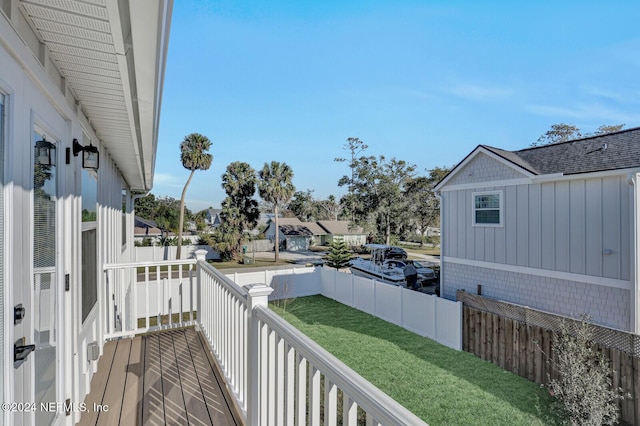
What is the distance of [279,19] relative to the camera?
766 cm

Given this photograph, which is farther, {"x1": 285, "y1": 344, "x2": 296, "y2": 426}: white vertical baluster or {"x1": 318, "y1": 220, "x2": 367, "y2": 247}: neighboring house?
{"x1": 318, "y1": 220, "x2": 367, "y2": 247}: neighboring house

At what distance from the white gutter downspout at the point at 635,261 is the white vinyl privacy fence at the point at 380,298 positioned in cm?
277

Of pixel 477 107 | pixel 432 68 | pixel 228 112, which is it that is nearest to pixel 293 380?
pixel 432 68

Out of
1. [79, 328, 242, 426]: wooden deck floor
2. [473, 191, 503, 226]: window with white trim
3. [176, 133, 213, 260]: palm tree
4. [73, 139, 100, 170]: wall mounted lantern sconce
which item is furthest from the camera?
[176, 133, 213, 260]: palm tree

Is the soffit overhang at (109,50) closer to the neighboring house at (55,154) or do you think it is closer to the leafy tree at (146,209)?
the neighboring house at (55,154)

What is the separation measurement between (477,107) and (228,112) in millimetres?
11412

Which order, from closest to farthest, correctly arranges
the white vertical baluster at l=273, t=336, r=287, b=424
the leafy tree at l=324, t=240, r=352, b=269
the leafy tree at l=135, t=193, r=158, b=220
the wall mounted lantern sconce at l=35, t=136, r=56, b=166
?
the white vertical baluster at l=273, t=336, r=287, b=424, the wall mounted lantern sconce at l=35, t=136, r=56, b=166, the leafy tree at l=324, t=240, r=352, b=269, the leafy tree at l=135, t=193, r=158, b=220

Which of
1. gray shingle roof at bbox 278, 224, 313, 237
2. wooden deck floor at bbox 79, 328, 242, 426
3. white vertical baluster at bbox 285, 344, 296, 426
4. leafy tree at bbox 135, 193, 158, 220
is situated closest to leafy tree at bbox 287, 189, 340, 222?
gray shingle roof at bbox 278, 224, 313, 237

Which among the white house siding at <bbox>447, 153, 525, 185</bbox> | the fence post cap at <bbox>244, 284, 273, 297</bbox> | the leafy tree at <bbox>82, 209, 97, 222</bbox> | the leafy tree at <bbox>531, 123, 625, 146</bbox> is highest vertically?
the leafy tree at <bbox>531, 123, 625, 146</bbox>

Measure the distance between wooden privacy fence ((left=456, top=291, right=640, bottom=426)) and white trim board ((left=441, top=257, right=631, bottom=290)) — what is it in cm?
85

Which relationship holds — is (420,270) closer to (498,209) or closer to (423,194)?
(498,209)

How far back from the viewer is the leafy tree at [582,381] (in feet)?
14.5

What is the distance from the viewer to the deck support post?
5.93ft

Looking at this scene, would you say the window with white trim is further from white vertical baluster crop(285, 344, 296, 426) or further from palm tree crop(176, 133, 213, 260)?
palm tree crop(176, 133, 213, 260)
